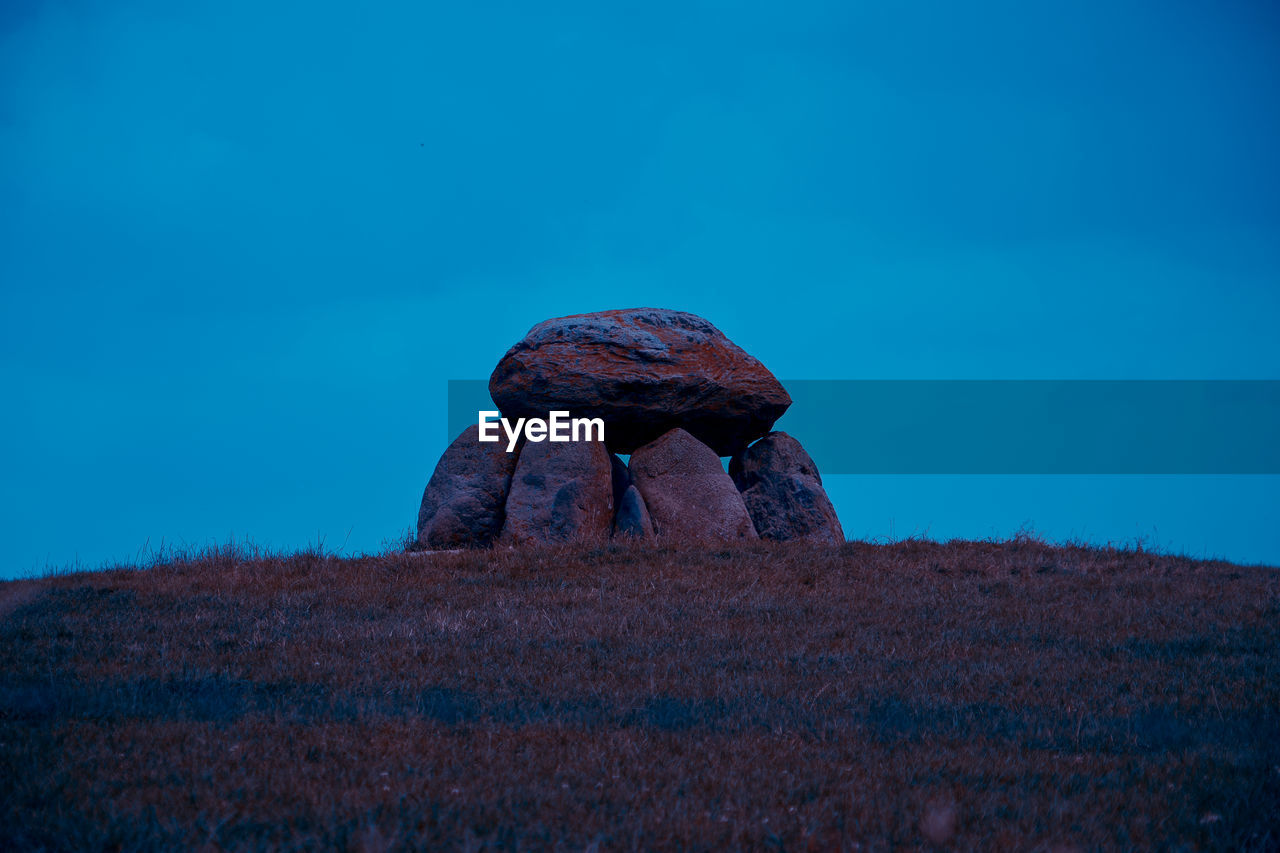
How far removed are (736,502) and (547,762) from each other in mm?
13321

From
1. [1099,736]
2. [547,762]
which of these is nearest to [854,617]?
[1099,736]

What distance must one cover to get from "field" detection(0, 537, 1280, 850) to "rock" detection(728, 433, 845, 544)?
4715mm

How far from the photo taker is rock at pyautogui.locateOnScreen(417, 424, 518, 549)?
Answer: 19.3 metres

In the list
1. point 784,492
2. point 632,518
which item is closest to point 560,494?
point 632,518

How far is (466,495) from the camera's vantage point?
19500 mm

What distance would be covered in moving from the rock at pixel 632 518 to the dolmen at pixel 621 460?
4 cm

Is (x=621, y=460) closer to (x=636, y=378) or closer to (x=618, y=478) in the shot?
(x=618, y=478)

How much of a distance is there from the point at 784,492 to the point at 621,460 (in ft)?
11.3

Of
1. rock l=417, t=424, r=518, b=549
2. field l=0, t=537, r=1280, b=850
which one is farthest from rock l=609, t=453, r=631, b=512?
field l=0, t=537, r=1280, b=850

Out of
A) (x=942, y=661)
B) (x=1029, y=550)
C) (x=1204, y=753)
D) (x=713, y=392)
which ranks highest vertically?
(x=713, y=392)

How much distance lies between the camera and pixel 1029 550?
60.5 feet

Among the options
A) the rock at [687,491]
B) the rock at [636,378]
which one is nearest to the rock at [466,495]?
the rock at [636,378]

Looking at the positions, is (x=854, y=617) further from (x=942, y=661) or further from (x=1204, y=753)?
(x=1204, y=753)

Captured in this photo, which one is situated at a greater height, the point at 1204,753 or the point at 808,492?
the point at 808,492
